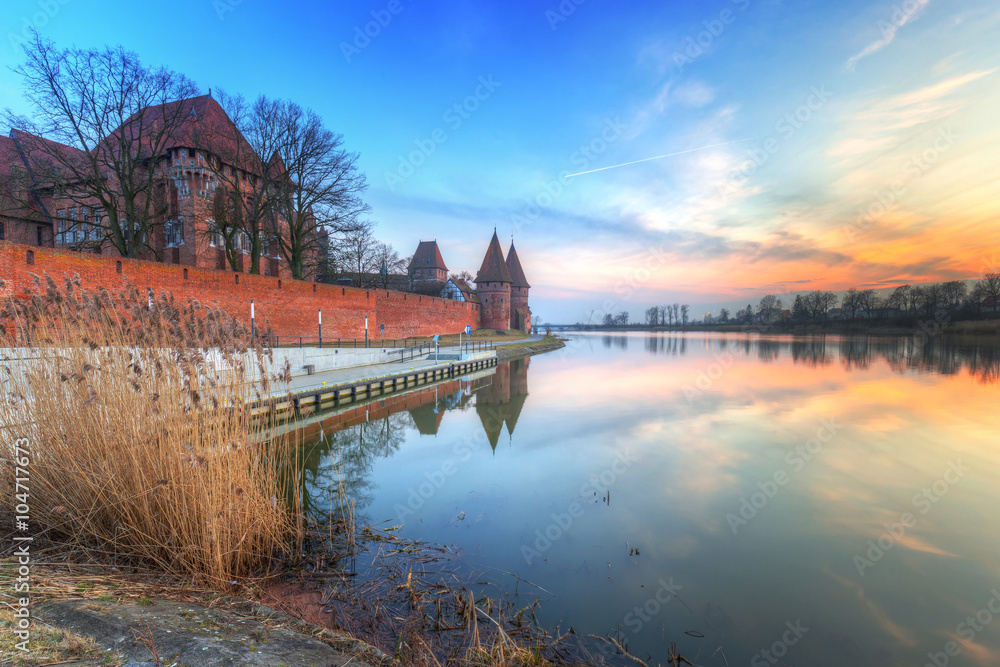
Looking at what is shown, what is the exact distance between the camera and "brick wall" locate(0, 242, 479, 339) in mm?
12266

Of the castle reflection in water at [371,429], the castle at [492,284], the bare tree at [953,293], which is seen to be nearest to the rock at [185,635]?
the castle reflection in water at [371,429]

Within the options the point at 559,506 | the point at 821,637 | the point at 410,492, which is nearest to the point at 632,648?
the point at 821,637

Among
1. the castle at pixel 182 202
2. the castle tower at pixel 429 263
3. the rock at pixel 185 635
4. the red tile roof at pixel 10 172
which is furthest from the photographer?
the castle tower at pixel 429 263

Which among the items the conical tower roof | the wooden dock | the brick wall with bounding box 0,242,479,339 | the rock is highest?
the brick wall with bounding box 0,242,479,339

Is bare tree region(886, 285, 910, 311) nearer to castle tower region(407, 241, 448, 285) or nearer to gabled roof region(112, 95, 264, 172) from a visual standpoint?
castle tower region(407, 241, 448, 285)

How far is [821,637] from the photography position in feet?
12.3

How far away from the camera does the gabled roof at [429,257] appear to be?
2448 inches

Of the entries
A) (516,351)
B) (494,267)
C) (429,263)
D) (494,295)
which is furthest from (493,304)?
(429,263)

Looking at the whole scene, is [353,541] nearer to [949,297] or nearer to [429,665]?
[429,665]

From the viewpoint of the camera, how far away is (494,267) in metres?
52.1

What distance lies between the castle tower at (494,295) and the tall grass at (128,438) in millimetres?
48254

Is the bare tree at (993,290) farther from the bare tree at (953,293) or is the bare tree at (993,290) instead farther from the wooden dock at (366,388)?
the wooden dock at (366,388)

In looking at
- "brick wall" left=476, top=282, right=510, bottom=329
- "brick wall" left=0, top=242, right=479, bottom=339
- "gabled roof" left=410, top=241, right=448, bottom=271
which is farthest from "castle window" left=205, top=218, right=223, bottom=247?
"gabled roof" left=410, top=241, right=448, bottom=271

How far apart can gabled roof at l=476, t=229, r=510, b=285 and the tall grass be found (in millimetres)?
48472
